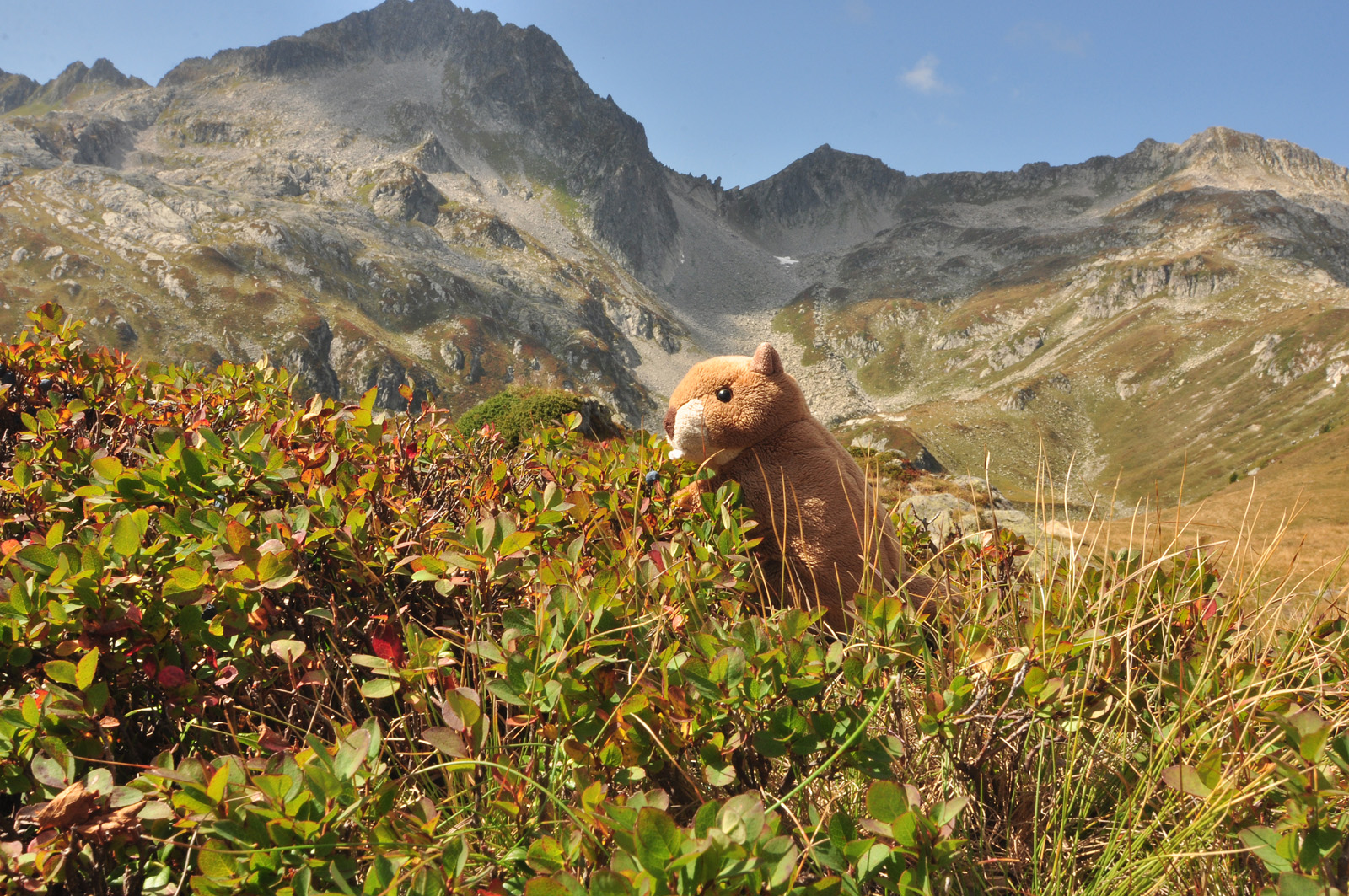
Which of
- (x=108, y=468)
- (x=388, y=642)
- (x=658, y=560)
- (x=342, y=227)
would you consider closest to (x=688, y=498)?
(x=658, y=560)

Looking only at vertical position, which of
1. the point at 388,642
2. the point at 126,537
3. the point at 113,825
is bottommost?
the point at 113,825

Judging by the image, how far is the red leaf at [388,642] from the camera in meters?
1.89

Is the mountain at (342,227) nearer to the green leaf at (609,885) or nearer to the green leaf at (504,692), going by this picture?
the green leaf at (504,692)

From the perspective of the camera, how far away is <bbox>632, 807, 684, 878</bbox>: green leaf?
1.20m

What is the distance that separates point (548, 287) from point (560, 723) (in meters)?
144

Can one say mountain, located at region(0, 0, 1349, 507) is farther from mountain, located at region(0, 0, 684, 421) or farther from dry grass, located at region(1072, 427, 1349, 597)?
dry grass, located at region(1072, 427, 1349, 597)

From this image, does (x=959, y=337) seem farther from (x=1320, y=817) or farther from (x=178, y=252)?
(x=1320, y=817)

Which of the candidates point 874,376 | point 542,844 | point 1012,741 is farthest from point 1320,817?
point 874,376

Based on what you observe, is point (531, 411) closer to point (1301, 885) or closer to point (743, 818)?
point (743, 818)

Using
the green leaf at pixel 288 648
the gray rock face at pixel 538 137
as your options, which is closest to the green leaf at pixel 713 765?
the green leaf at pixel 288 648

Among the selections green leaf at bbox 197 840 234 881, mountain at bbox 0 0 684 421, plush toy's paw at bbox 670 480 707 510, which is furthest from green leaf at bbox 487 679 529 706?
mountain at bbox 0 0 684 421

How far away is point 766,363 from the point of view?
4.04m

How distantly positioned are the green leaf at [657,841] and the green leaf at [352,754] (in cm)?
64

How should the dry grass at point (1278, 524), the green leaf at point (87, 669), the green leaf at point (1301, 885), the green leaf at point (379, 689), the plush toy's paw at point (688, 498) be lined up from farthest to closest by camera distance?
the plush toy's paw at point (688, 498) < the dry grass at point (1278, 524) < the green leaf at point (379, 689) < the green leaf at point (87, 669) < the green leaf at point (1301, 885)
